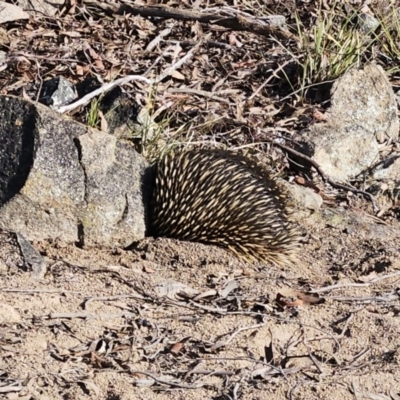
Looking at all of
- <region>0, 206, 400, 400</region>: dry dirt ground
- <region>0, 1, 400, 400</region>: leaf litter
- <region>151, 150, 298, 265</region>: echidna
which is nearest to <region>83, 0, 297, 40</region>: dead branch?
<region>0, 1, 400, 400</region>: leaf litter

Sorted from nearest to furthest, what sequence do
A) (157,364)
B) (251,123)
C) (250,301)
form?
1. (157,364)
2. (250,301)
3. (251,123)

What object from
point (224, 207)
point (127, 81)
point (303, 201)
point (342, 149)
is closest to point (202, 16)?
point (127, 81)

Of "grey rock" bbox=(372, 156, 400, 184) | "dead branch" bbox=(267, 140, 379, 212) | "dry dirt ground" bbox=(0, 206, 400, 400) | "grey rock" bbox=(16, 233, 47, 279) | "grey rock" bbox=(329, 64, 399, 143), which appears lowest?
Result: "grey rock" bbox=(16, 233, 47, 279)

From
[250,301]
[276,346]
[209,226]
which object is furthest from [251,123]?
[276,346]

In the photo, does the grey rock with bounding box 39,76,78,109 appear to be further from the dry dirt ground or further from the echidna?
the dry dirt ground

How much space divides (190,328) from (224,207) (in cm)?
168

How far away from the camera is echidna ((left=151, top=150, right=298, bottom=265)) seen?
6.26 m

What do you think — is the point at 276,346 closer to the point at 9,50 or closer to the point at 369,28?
the point at 9,50

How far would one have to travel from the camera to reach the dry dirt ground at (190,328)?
4.39m

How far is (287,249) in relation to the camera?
6246 mm

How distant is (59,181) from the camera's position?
226 inches

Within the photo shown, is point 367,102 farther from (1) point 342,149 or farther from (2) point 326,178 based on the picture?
(2) point 326,178

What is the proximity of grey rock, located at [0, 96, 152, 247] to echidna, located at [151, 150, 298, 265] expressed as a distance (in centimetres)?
35

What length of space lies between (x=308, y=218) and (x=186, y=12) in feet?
9.04
